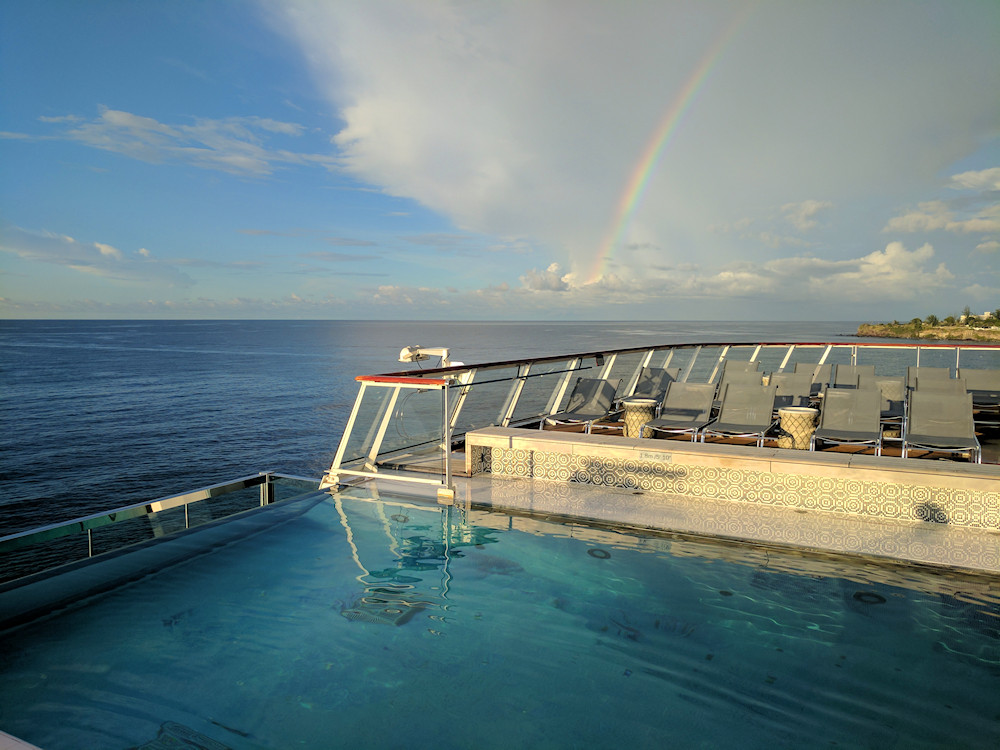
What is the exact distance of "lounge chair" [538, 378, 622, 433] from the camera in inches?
284

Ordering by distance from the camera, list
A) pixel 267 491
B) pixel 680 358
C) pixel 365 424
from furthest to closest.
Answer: pixel 680 358
pixel 365 424
pixel 267 491

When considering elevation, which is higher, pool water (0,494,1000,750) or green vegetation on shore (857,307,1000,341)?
green vegetation on shore (857,307,1000,341)

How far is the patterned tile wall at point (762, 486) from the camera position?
4.13m

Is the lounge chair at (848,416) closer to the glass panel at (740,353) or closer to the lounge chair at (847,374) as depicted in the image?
the lounge chair at (847,374)

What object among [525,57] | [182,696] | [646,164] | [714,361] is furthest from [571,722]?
[646,164]

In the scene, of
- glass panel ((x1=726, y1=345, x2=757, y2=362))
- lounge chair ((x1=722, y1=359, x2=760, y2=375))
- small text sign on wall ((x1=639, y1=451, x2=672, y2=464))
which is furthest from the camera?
glass panel ((x1=726, y1=345, x2=757, y2=362))

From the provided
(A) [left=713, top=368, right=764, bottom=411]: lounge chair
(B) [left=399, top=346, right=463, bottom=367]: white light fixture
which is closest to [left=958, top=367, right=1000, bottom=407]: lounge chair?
(A) [left=713, top=368, right=764, bottom=411]: lounge chair

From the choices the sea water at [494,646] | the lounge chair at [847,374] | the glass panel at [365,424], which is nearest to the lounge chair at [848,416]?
the lounge chair at [847,374]

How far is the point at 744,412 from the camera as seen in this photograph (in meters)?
6.75

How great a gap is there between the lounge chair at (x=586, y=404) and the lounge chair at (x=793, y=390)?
1999 mm

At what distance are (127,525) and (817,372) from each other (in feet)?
27.9

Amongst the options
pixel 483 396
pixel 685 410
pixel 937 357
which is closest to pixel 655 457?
pixel 483 396

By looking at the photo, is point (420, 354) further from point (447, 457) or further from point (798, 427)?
point (798, 427)

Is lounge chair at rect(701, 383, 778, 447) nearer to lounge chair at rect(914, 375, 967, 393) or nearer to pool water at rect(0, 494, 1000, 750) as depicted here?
lounge chair at rect(914, 375, 967, 393)
